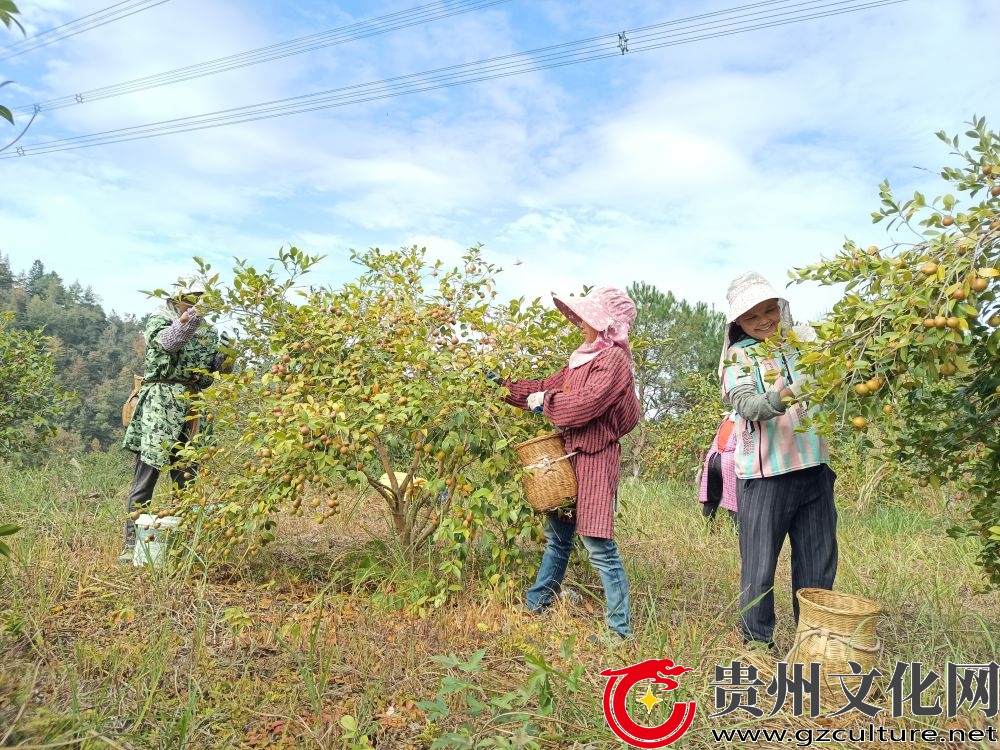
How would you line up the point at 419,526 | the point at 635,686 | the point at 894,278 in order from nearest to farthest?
the point at 894,278 → the point at 635,686 → the point at 419,526

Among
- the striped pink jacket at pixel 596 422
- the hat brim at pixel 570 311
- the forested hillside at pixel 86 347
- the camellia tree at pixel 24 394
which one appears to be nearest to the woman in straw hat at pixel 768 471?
the striped pink jacket at pixel 596 422

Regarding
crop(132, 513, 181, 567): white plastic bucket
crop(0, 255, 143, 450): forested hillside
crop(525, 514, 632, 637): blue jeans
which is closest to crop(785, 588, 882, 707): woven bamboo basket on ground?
crop(525, 514, 632, 637): blue jeans

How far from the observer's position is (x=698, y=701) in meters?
2.39

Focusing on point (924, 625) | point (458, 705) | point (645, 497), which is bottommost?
point (458, 705)

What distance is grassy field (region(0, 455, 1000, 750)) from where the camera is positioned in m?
2.37

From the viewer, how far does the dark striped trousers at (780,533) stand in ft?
9.32

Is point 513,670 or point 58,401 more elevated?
point 58,401

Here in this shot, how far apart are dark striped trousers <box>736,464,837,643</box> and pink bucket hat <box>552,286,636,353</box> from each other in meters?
0.84

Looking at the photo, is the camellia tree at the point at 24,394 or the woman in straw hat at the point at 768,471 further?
the camellia tree at the point at 24,394

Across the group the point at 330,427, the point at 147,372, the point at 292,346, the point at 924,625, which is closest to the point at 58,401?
the point at 147,372

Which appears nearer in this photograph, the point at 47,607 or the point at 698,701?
the point at 698,701

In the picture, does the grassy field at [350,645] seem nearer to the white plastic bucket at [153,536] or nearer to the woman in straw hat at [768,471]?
the white plastic bucket at [153,536]

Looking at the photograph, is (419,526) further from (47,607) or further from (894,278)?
(894,278)

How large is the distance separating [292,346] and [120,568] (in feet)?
4.78
